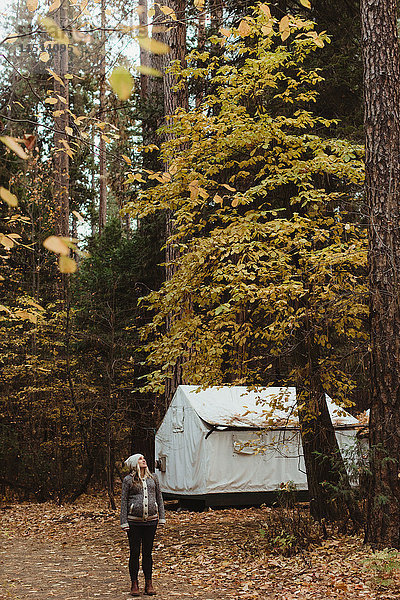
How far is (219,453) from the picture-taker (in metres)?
13.2

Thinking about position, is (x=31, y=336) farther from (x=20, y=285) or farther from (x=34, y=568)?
(x=34, y=568)

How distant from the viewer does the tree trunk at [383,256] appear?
7504mm

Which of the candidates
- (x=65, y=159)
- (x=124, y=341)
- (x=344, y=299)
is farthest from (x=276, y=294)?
(x=65, y=159)

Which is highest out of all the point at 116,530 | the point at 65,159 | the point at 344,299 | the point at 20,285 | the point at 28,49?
the point at 65,159

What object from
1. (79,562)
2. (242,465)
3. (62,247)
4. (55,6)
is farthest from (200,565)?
(62,247)

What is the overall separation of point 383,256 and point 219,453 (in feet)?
22.0

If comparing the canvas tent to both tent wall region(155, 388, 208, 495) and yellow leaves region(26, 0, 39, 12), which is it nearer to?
tent wall region(155, 388, 208, 495)

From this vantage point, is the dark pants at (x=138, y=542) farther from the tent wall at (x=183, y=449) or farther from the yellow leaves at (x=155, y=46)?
the tent wall at (x=183, y=449)

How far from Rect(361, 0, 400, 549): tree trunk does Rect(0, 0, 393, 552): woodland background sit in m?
0.31

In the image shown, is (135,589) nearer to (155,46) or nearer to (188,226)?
(188,226)

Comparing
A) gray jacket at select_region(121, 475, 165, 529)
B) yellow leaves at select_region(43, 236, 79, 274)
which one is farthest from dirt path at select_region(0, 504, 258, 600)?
yellow leaves at select_region(43, 236, 79, 274)

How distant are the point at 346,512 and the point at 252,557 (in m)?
1.67

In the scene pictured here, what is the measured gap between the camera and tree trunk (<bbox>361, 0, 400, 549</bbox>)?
750 centimetres

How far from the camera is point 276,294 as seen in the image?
879 cm
